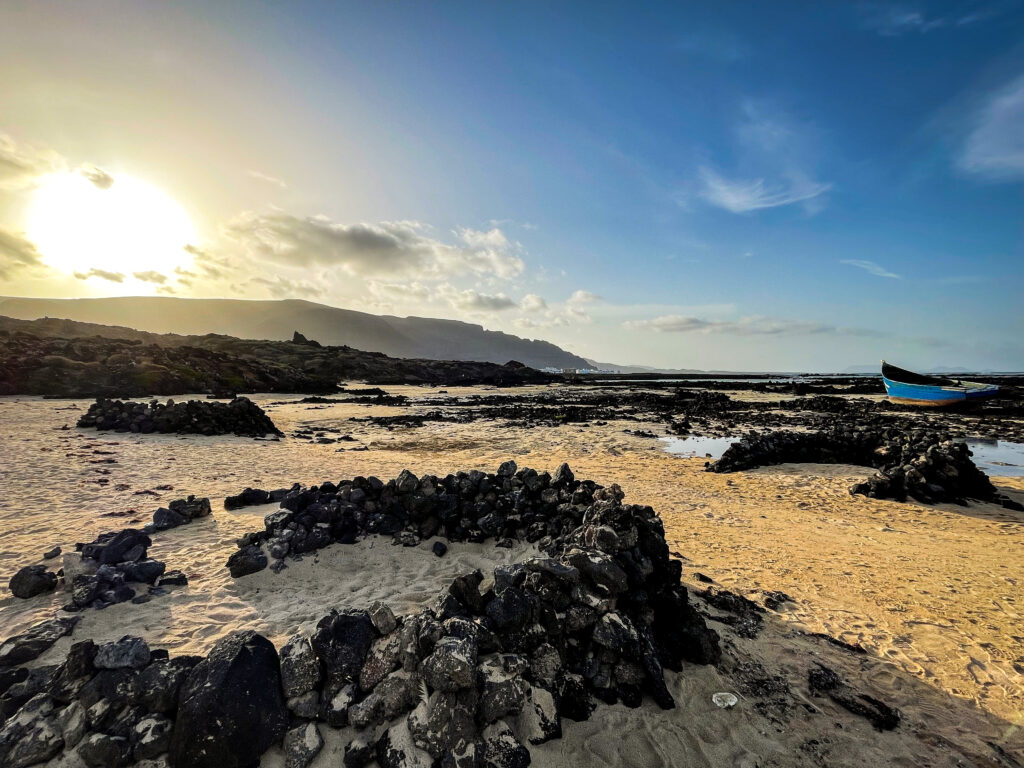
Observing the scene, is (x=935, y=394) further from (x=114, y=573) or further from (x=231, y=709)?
(x=114, y=573)

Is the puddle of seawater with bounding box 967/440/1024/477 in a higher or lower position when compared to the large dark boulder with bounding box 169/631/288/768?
lower

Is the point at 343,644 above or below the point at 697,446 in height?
above

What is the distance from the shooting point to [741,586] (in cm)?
712

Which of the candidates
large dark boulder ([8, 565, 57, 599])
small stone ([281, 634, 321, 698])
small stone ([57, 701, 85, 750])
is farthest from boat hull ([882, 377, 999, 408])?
large dark boulder ([8, 565, 57, 599])

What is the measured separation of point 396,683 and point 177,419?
75.4 ft

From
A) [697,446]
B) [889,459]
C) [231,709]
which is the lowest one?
[697,446]

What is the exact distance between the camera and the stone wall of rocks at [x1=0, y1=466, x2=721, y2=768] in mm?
3426

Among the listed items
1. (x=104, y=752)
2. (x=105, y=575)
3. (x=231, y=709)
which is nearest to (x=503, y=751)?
(x=231, y=709)

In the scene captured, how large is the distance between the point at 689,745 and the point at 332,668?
3421 mm

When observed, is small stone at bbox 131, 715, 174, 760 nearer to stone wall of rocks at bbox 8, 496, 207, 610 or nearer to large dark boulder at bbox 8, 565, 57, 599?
stone wall of rocks at bbox 8, 496, 207, 610

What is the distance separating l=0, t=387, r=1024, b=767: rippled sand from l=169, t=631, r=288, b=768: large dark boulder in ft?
0.97

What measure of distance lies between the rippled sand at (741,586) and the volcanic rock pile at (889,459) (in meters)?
0.70

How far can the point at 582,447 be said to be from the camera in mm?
20219

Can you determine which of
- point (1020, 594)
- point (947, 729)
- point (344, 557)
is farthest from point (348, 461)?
point (1020, 594)
